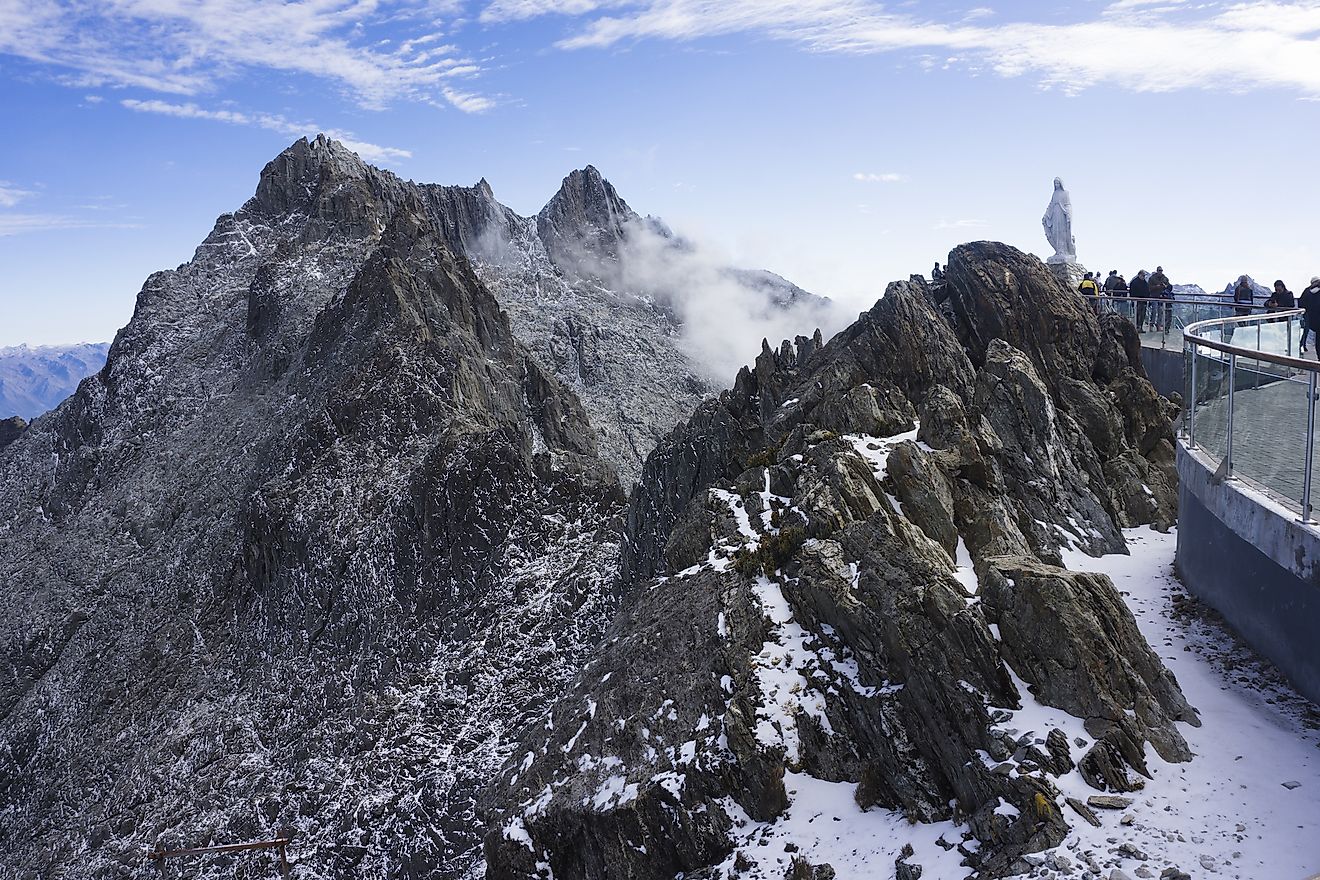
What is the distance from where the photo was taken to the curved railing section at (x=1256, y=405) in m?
11.1

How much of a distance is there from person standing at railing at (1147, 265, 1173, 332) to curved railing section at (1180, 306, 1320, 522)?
14.4 meters

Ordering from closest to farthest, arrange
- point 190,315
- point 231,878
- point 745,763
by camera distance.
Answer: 1. point 745,763
2. point 231,878
3. point 190,315

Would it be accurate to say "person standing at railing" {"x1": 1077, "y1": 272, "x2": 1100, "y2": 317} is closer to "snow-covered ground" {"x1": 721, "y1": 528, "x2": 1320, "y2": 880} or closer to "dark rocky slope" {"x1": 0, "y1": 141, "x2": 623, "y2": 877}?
"snow-covered ground" {"x1": 721, "y1": 528, "x2": 1320, "y2": 880}

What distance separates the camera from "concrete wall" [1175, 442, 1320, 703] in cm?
1117

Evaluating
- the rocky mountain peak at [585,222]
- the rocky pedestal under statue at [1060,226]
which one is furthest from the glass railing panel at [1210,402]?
the rocky mountain peak at [585,222]

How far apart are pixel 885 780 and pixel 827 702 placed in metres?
1.94

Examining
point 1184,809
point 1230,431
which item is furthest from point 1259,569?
point 1184,809

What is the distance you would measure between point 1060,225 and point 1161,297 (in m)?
23.5

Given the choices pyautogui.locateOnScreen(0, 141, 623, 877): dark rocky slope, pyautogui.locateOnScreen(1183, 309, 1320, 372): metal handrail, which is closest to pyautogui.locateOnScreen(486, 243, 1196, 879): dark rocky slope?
pyautogui.locateOnScreen(1183, 309, 1320, 372): metal handrail

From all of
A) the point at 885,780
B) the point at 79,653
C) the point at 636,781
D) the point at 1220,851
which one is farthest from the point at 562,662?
the point at 79,653

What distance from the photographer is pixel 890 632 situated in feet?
51.6

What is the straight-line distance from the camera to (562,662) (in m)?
35.8

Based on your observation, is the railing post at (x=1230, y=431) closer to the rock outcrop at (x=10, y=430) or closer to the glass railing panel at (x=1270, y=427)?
the glass railing panel at (x=1270, y=427)

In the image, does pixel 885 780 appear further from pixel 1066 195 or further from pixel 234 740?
pixel 1066 195
